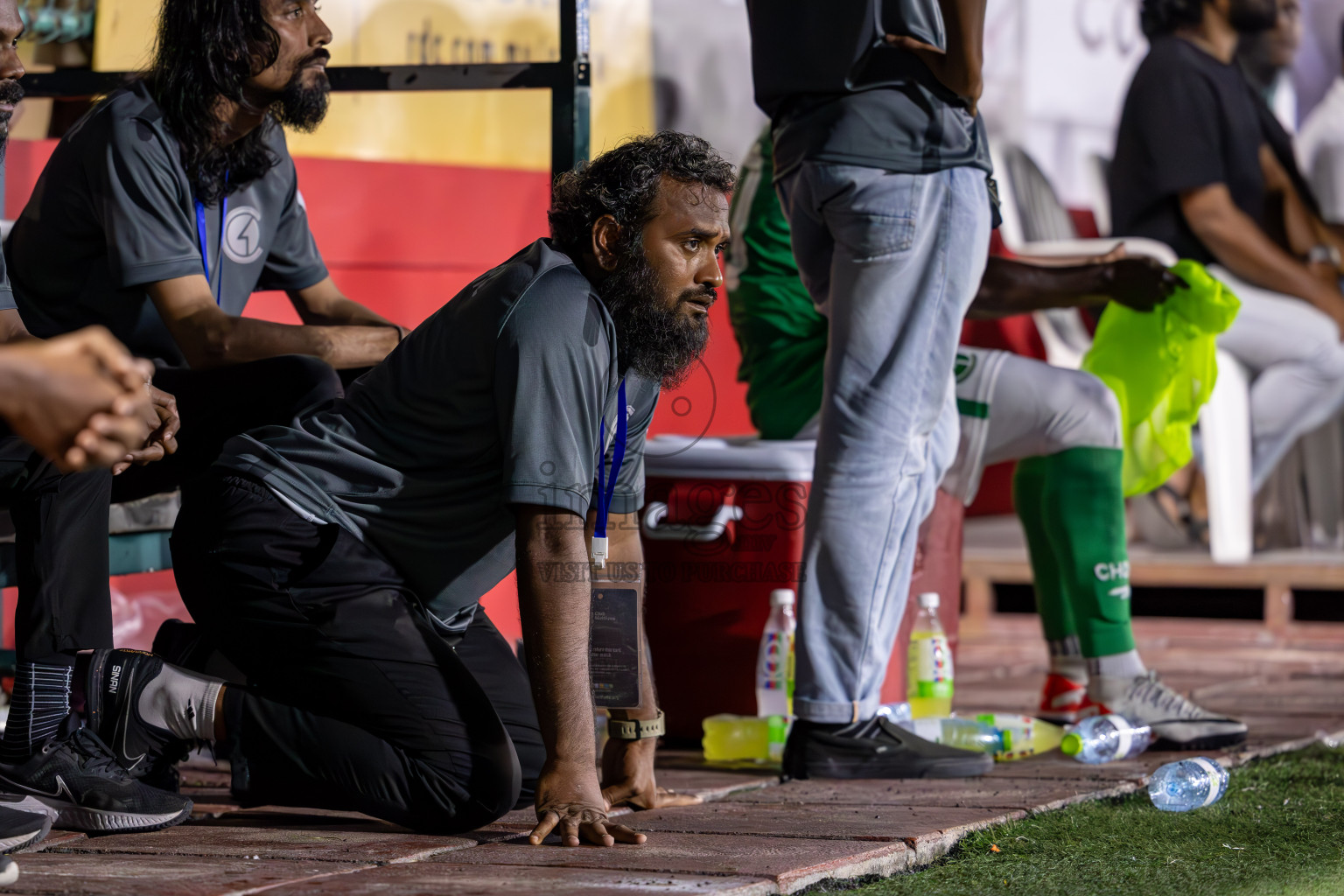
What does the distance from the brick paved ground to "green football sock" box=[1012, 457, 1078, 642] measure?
41 centimetres

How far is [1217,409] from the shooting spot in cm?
579

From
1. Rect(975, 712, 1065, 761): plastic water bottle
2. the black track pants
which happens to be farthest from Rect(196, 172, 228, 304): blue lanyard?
Rect(975, 712, 1065, 761): plastic water bottle

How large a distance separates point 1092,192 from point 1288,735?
A: 11.5ft

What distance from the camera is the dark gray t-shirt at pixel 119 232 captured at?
2.60 m

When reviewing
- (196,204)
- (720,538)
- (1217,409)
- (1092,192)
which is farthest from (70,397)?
(1092,192)

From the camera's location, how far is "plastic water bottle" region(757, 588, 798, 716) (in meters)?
3.19

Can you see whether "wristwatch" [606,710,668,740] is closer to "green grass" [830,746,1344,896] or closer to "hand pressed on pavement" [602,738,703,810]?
"hand pressed on pavement" [602,738,703,810]

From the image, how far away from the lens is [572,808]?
2.09 meters

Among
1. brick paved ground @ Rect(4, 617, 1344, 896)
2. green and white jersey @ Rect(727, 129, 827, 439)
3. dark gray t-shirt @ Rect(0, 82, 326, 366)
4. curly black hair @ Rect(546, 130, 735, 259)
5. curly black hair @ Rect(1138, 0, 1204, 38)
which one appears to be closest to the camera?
brick paved ground @ Rect(4, 617, 1344, 896)

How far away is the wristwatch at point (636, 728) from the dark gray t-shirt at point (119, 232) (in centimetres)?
99

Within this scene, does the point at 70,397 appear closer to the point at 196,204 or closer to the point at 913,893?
the point at 913,893

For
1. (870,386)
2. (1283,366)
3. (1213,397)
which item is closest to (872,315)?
(870,386)

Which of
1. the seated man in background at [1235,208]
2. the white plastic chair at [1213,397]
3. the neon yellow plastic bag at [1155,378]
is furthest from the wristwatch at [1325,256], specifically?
the neon yellow plastic bag at [1155,378]

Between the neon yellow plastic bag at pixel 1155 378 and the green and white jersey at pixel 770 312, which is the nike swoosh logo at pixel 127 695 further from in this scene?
the neon yellow plastic bag at pixel 1155 378
